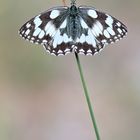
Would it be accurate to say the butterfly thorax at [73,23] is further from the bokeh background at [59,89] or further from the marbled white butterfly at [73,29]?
the bokeh background at [59,89]

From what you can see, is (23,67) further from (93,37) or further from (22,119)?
(93,37)

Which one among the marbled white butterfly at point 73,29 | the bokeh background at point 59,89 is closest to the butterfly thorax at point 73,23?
the marbled white butterfly at point 73,29

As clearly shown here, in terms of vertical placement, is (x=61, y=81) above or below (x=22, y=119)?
above

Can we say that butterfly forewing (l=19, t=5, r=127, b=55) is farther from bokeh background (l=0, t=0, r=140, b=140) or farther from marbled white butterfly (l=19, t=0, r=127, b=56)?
bokeh background (l=0, t=0, r=140, b=140)
